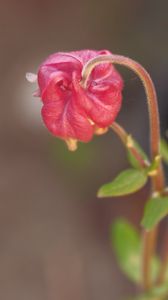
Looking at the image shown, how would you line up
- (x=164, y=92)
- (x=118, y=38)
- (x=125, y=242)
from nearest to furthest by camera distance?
(x=125, y=242) → (x=164, y=92) → (x=118, y=38)

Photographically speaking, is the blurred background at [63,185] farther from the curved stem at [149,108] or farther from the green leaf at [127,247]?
the curved stem at [149,108]

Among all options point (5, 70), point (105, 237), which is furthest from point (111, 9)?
point (105, 237)

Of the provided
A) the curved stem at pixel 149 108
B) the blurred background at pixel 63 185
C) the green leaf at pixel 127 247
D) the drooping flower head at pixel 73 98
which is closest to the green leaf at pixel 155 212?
the curved stem at pixel 149 108

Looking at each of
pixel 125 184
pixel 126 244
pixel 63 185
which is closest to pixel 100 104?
pixel 125 184

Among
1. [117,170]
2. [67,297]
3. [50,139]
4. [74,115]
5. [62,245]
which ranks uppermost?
[74,115]

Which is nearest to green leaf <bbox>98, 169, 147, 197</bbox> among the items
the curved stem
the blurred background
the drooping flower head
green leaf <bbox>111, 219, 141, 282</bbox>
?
the curved stem

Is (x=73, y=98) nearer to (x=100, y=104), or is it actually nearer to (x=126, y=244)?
(x=100, y=104)

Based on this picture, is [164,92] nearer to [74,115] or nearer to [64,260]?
[64,260]
